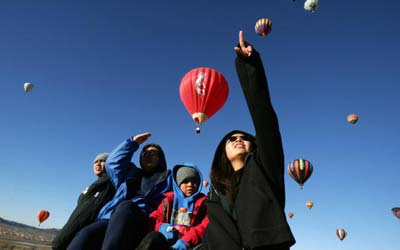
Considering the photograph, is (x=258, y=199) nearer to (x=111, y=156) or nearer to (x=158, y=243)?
(x=158, y=243)

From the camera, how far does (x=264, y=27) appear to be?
25.2 meters

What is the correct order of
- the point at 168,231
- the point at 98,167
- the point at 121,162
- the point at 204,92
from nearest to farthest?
the point at 168,231 → the point at 121,162 → the point at 98,167 → the point at 204,92

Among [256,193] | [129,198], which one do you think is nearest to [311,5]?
[129,198]

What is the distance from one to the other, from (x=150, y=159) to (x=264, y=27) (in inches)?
946

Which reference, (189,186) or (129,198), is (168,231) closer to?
(189,186)

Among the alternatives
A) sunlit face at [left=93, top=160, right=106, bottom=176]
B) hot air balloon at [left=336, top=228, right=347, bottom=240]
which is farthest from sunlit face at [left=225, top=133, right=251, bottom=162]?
hot air balloon at [left=336, top=228, right=347, bottom=240]

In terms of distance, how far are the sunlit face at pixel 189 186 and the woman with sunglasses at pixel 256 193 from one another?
5.37ft

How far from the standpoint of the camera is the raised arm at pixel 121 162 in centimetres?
395

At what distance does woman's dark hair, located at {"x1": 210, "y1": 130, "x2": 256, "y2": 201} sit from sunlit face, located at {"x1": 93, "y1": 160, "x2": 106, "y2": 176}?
299 centimetres

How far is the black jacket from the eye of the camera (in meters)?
3.43

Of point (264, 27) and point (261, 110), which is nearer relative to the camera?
point (261, 110)

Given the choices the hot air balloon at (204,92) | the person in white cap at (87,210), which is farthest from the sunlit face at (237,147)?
the hot air balloon at (204,92)

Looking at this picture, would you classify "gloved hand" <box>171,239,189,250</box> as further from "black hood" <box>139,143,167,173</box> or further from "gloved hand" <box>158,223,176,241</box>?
"black hood" <box>139,143,167,173</box>

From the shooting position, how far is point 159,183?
3.99 m
